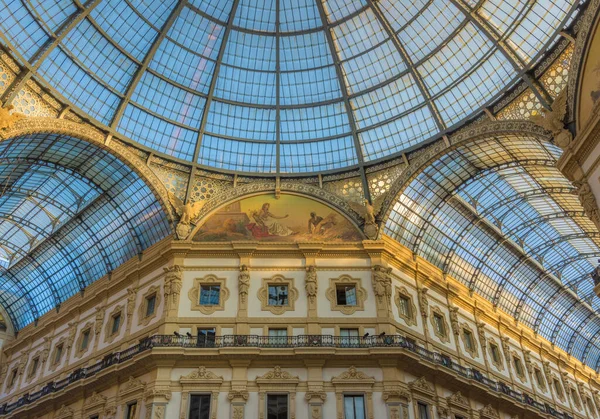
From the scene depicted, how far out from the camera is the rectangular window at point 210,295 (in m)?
35.4

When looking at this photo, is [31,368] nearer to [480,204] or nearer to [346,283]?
[346,283]

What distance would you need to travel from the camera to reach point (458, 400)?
35812 mm

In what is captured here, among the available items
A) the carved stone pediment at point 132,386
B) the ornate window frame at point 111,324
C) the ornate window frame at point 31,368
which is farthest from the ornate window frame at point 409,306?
the ornate window frame at point 31,368

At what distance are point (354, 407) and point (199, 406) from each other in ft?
29.7

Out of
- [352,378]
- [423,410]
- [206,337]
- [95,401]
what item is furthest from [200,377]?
[423,410]

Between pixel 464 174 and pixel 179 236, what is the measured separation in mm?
21910

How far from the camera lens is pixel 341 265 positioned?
3688 cm

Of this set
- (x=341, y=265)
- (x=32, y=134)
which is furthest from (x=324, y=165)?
(x=32, y=134)

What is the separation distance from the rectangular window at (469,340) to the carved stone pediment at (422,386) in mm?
8829

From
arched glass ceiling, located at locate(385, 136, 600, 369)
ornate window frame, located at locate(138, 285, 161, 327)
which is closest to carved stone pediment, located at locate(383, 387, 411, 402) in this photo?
arched glass ceiling, located at locate(385, 136, 600, 369)

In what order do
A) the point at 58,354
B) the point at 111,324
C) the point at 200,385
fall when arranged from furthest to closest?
1. the point at 58,354
2. the point at 111,324
3. the point at 200,385

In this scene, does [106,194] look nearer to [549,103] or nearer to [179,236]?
[179,236]

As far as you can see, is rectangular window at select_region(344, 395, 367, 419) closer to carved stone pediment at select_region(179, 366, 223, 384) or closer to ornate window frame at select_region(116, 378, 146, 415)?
carved stone pediment at select_region(179, 366, 223, 384)

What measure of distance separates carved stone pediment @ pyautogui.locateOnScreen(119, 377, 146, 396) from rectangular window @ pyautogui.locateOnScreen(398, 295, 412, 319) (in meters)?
17.4
